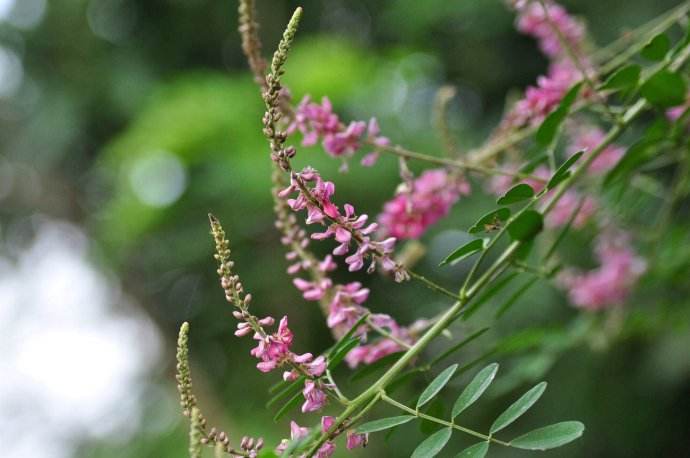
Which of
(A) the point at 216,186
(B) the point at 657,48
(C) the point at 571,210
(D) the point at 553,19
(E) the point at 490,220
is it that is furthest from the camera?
(A) the point at 216,186

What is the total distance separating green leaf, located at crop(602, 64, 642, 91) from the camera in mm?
642

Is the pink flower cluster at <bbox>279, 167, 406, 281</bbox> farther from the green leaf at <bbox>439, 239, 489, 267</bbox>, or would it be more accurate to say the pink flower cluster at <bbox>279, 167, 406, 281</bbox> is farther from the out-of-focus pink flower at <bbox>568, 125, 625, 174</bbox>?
the out-of-focus pink flower at <bbox>568, 125, 625, 174</bbox>

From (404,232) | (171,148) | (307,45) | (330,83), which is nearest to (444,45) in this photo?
(307,45)

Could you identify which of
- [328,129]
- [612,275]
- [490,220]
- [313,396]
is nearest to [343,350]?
[313,396]

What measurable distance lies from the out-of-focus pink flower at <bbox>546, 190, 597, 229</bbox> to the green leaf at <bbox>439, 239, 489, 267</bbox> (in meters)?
0.42

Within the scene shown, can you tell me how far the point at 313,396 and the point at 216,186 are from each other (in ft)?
7.01

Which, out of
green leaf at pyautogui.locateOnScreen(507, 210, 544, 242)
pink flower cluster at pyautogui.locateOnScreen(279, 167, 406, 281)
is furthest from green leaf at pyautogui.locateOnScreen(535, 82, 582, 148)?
pink flower cluster at pyautogui.locateOnScreen(279, 167, 406, 281)

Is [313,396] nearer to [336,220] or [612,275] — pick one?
[336,220]

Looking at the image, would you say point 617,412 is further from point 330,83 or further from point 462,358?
point 330,83

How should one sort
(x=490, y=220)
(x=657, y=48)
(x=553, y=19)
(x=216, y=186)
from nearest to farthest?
(x=490, y=220) < (x=657, y=48) < (x=553, y=19) < (x=216, y=186)

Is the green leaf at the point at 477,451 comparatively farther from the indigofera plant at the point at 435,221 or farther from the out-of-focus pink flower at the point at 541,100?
the out-of-focus pink flower at the point at 541,100

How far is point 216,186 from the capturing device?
2572mm

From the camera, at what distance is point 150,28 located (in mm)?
3676

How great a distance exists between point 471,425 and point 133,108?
6.07 feet
